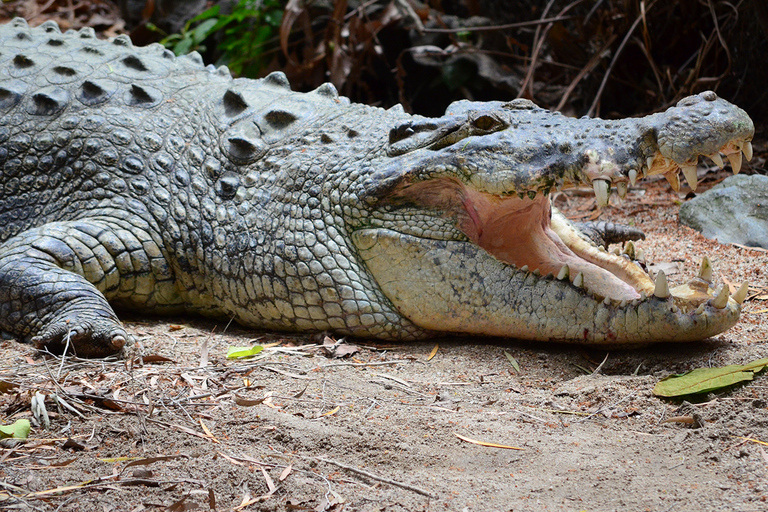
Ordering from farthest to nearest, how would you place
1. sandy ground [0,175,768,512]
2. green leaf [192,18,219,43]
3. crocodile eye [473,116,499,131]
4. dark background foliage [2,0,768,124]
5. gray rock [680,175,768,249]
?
green leaf [192,18,219,43] → dark background foliage [2,0,768,124] → gray rock [680,175,768,249] → crocodile eye [473,116,499,131] → sandy ground [0,175,768,512]

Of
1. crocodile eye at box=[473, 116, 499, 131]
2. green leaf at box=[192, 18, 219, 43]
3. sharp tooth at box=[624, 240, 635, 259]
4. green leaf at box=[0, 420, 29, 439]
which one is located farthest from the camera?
green leaf at box=[192, 18, 219, 43]

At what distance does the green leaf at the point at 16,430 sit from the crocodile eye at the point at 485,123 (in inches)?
83.2

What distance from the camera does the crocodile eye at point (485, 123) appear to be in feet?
10.4

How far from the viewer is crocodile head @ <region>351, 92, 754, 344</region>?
282 cm

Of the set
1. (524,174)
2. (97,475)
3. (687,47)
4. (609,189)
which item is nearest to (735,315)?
(609,189)

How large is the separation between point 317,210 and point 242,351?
78 cm

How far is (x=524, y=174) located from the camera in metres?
2.98

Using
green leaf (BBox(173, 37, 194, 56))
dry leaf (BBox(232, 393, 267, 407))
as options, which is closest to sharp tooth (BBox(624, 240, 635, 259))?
dry leaf (BBox(232, 393, 267, 407))

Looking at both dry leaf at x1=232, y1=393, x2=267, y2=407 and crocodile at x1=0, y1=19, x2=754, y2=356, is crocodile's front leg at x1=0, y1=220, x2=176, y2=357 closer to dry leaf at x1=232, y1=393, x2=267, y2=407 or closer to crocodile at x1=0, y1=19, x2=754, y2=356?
crocodile at x1=0, y1=19, x2=754, y2=356

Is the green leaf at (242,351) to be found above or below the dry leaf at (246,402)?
below

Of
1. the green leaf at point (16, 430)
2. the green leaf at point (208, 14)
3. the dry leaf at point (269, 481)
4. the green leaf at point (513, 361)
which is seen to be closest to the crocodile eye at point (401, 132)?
the green leaf at point (513, 361)

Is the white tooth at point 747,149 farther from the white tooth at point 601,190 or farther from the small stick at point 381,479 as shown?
the small stick at point 381,479

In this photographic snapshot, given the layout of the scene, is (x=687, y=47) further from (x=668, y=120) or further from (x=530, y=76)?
(x=668, y=120)

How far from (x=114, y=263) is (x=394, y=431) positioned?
1.97m
